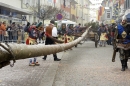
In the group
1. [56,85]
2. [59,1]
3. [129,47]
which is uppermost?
[59,1]

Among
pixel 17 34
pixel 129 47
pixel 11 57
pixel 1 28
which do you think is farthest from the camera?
pixel 17 34

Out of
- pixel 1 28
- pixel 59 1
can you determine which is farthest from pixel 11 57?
pixel 59 1

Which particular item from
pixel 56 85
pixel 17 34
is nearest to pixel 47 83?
pixel 56 85

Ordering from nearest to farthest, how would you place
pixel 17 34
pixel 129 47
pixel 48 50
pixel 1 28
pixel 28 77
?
1. pixel 48 50
2. pixel 28 77
3. pixel 129 47
4. pixel 1 28
5. pixel 17 34

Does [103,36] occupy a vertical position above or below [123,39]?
below

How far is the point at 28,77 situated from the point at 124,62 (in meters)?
3.08

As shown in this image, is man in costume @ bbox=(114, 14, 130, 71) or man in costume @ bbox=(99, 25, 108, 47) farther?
man in costume @ bbox=(99, 25, 108, 47)

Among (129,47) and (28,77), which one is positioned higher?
(129,47)

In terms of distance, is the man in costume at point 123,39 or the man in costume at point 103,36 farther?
the man in costume at point 103,36

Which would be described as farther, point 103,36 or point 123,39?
point 103,36

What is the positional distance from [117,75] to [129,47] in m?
1.24

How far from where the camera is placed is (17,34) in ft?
79.8

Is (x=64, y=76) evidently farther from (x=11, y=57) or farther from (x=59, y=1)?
(x=59, y=1)

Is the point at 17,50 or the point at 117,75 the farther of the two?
the point at 117,75
